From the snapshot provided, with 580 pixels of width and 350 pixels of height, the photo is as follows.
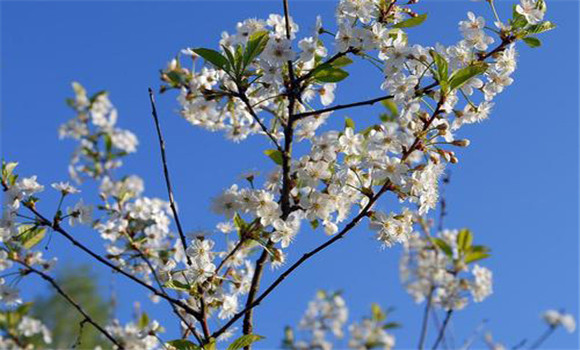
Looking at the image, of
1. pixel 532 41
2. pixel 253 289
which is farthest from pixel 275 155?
pixel 532 41

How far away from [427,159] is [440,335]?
1.78m

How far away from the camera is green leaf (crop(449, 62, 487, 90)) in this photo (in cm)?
208

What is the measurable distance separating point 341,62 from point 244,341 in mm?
1061

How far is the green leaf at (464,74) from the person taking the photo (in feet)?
6.84

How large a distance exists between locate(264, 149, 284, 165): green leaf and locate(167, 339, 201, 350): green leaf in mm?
751

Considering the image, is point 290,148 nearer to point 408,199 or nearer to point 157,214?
point 408,199

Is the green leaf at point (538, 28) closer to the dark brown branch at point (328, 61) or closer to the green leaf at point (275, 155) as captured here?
the dark brown branch at point (328, 61)

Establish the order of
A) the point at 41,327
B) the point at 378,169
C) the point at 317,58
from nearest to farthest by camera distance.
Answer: the point at 378,169 < the point at 317,58 < the point at 41,327

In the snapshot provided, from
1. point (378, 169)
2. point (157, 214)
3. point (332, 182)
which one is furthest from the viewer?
point (157, 214)

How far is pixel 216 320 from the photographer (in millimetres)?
2389

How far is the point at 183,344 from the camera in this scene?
2146 mm

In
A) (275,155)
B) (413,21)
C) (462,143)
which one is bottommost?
(462,143)

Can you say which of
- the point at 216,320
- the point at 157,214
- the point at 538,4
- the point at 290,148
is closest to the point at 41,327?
the point at 157,214

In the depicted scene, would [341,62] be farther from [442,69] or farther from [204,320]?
[204,320]
